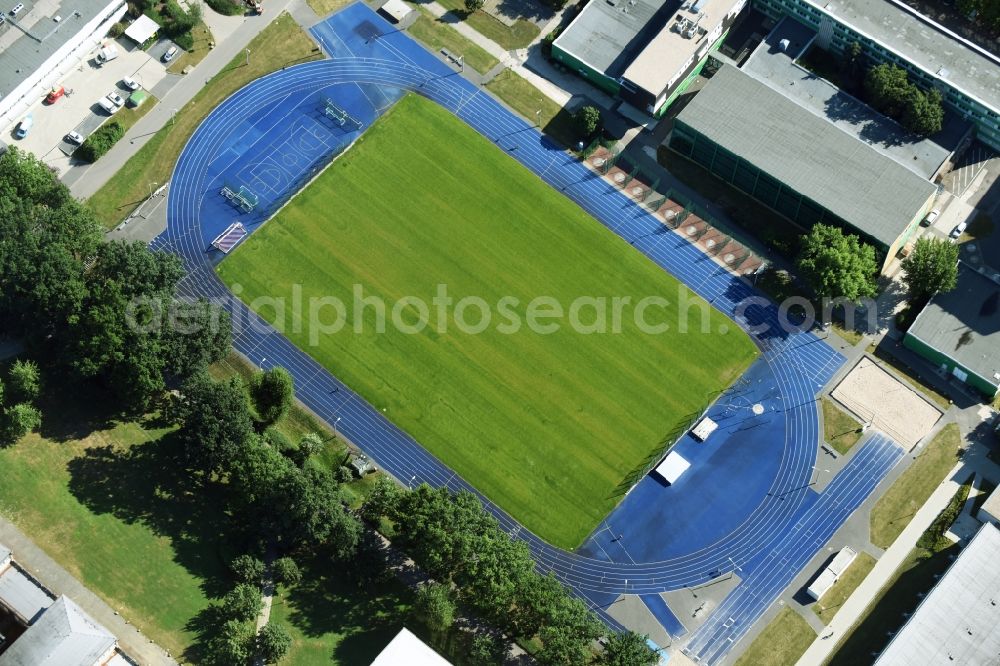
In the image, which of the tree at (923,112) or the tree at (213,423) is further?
the tree at (923,112)

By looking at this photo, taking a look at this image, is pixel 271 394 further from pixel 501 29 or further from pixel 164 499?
pixel 501 29

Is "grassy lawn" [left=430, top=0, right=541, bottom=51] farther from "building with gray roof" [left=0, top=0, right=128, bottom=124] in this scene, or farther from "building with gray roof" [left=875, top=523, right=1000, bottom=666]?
"building with gray roof" [left=875, top=523, right=1000, bottom=666]

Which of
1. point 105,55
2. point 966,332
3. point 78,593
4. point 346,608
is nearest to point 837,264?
point 966,332

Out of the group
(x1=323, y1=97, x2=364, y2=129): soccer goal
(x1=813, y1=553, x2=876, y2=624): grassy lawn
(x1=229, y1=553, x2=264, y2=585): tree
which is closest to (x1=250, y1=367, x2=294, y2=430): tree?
(x1=229, y1=553, x2=264, y2=585): tree

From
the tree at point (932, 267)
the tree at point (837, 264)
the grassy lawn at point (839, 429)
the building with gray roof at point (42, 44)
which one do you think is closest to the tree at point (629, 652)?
the grassy lawn at point (839, 429)

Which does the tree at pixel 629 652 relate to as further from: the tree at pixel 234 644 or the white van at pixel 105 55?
the white van at pixel 105 55

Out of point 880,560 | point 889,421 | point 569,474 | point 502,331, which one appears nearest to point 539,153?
point 502,331
